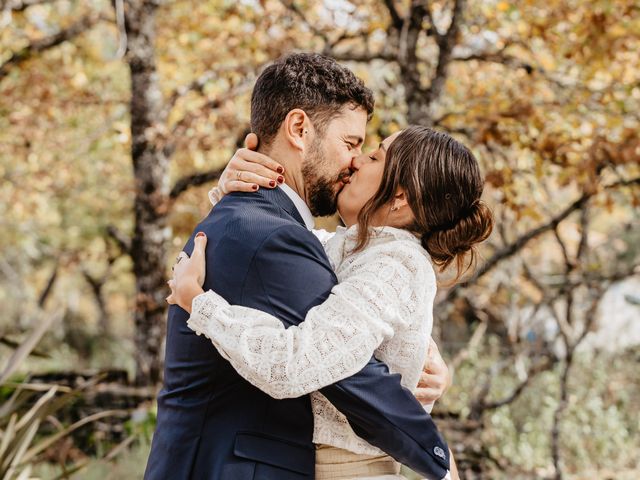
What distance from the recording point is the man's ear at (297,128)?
232 cm

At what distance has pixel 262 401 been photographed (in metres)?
1.99

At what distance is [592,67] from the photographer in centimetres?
709

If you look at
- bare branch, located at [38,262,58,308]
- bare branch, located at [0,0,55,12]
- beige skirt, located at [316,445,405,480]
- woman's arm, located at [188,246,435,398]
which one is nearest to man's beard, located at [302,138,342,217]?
woman's arm, located at [188,246,435,398]

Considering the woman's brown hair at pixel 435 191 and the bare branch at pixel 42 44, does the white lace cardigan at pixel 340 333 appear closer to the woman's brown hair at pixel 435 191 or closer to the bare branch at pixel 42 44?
the woman's brown hair at pixel 435 191

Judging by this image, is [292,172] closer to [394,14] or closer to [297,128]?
[297,128]

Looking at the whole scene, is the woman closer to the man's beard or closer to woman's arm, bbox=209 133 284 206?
the man's beard

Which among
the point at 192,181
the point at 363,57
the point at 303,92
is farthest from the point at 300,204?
the point at 192,181

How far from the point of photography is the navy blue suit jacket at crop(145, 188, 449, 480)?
1.93 metres

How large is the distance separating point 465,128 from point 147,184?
2890 millimetres

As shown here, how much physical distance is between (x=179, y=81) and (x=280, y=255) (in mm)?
9644

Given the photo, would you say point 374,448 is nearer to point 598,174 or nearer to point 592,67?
point 598,174

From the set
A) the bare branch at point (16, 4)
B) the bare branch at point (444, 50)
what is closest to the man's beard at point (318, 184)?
the bare branch at point (444, 50)

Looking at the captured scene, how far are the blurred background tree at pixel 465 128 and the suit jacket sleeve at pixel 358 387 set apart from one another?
2.88m

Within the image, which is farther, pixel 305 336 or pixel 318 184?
pixel 318 184
